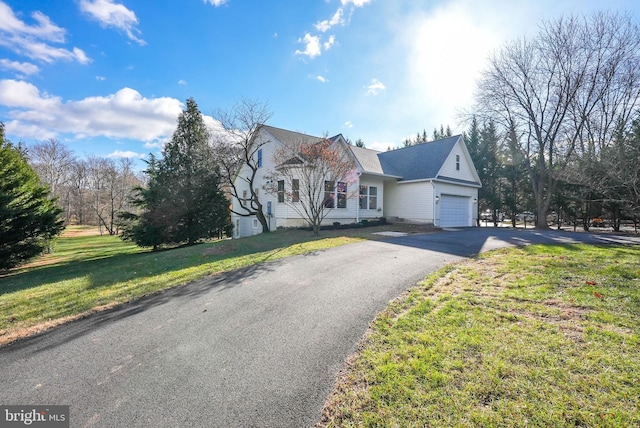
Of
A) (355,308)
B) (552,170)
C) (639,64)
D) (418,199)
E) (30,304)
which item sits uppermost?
(639,64)

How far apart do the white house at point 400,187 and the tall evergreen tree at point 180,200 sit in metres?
3.41

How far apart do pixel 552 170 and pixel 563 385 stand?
2518 centimetres

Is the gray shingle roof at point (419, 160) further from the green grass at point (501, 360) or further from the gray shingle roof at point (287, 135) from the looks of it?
the green grass at point (501, 360)

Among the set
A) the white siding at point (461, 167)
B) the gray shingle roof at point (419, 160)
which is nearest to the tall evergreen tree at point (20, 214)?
the gray shingle roof at point (419, 160)

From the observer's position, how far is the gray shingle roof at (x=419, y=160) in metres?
19.1

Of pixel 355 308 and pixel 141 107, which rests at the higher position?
pixel 141 107

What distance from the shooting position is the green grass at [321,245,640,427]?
2137mm

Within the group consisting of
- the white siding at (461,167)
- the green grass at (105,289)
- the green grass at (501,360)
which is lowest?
the green grass at (105,289)

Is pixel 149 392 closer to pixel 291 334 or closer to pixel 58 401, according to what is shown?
pixel 58 401

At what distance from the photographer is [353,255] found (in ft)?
28.1

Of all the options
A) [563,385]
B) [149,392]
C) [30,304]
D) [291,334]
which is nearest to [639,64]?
[563,385]

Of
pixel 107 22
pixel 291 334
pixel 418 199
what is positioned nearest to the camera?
pixel 291 334

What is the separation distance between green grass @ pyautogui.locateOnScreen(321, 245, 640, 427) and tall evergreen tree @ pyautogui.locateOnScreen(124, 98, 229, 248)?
16.5 meters

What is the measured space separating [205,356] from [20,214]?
588 inches
